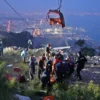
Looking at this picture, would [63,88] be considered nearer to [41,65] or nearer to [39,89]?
[39,89]

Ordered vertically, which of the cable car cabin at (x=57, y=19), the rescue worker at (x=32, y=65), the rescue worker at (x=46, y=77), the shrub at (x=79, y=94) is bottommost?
the shrub at (x=79, y=94)

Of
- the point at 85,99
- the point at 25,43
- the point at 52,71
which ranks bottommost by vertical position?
the point at 85,99

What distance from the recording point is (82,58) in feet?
59.5

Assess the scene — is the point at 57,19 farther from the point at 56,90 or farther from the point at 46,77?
the point at 56,90

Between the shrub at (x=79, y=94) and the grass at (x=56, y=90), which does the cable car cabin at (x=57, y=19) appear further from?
the shrub at (x=79, y=94)

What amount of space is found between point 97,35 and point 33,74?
495ft

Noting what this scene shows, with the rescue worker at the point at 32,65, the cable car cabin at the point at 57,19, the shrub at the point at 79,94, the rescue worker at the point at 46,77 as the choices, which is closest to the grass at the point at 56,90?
the shrub at the point at 79,94

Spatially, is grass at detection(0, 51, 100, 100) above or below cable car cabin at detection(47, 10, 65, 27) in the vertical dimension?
below

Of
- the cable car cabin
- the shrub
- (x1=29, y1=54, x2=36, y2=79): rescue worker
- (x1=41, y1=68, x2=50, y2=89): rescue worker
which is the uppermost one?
the cable car cabin

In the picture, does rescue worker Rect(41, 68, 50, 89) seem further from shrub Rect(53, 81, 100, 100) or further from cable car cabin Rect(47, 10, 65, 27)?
cable car cabin Rect(47, 10, 65, 27)

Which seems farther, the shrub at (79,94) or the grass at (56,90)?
the shrub at (79,94)

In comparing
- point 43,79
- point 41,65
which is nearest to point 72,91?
point 43,79

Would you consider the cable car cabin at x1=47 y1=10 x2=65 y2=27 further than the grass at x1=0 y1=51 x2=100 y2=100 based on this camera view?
Yes

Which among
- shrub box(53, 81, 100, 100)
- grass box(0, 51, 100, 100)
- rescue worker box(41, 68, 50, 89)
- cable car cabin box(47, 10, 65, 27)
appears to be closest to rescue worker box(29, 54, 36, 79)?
grass box(0, 51, 100, 100)
